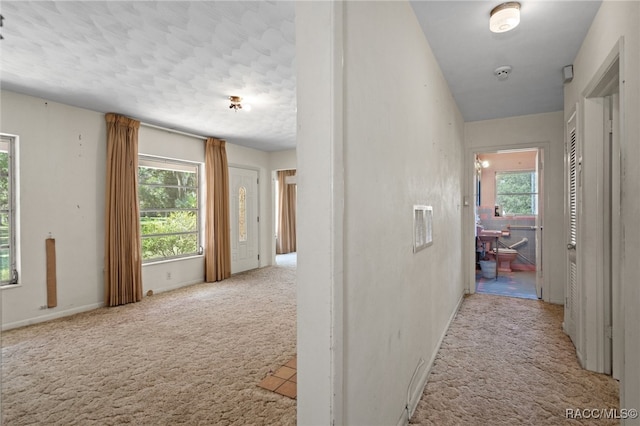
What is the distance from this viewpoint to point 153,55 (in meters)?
2.51

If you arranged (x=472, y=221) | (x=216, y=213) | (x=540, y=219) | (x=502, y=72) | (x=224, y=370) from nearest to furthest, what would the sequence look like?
1. (x=224, y=370)
2. (x=502, y=72)
3. (x=540, y=219)
4. (x=472, y=221)
5. (x=216, y=213)

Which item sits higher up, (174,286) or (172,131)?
(172,131)

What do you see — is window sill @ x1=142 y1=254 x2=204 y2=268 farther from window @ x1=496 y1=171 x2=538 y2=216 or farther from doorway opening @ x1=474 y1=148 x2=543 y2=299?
window @ x1=496 y1=171 x2=538 y2=216

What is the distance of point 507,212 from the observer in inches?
A: 260

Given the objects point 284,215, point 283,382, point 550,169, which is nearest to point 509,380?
point 283,382

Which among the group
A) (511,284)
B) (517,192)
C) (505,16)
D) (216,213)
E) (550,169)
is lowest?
(511,284)

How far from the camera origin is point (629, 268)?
57.1 inches

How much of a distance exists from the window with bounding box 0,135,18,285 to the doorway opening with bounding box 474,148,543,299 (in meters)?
6.82

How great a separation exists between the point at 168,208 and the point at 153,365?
2.99 metres

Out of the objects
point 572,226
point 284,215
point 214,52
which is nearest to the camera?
point 214,52

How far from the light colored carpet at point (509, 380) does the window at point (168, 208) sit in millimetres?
4188

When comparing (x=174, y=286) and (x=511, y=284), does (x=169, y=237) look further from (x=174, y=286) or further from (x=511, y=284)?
(x=511, y=284)

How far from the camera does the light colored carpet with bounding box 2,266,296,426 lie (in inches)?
73.2

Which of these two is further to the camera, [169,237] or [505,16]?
[169,237]
